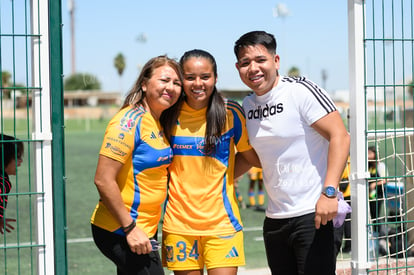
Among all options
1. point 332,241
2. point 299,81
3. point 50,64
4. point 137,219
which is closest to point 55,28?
point 50,64

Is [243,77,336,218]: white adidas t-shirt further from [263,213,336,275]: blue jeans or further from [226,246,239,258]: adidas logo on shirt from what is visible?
[226,246,239,258]: adidas logo on shirt

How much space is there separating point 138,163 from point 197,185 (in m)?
0.43

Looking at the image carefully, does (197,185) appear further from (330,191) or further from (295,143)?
(330,191)

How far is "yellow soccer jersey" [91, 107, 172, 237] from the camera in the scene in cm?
337

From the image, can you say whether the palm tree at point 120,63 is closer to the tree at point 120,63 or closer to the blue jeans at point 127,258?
the tree at point 120,63

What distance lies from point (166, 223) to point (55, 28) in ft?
4.66

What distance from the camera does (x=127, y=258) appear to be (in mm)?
3492

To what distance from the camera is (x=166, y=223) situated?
3.70m

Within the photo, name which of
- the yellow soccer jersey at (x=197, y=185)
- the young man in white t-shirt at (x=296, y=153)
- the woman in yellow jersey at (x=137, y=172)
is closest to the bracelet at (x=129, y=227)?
the woman in yellow jersey at (x=137, y=172)

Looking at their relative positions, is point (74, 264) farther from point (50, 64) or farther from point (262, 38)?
point (262, 38)

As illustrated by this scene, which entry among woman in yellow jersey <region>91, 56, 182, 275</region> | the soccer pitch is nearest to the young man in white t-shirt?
woman in yellow jersey <region>91, 56, 182, 275</region>

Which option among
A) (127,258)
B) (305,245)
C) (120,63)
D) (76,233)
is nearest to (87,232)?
(76,233)

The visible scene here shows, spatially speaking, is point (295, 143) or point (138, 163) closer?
point (138, 163)

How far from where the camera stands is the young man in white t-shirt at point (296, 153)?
11.4 feet
